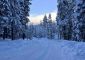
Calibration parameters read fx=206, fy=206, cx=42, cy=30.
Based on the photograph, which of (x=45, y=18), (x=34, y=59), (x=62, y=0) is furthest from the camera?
(x=45, y=18)

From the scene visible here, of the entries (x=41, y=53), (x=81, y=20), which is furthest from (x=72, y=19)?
(x=41, y=53)

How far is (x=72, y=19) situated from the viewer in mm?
46562

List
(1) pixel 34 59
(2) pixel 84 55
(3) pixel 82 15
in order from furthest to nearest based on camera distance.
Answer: (3) pixel 82 15 → (2) pixel 84 55 → (1) pixel 34 59

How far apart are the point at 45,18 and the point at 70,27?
69991mm

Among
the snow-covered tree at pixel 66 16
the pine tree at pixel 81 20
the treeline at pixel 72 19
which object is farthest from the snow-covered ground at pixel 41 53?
the snow-covered tree at pixel 66 16

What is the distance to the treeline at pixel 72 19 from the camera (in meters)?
36.2

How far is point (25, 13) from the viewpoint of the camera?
180ft

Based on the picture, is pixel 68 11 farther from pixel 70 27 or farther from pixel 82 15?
pixel 82 15

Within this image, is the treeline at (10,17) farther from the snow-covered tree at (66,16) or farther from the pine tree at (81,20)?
the pine tree at (81,20)

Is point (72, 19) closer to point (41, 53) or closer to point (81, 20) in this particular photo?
point (81, 20)

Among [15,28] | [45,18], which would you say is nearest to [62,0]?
[15,28]

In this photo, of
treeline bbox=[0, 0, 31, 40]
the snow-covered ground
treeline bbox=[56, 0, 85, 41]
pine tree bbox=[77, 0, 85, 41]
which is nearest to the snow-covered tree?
treeline bbox=[56, 0, 85, 41]

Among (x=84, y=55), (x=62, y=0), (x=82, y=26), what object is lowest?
(x=84, y=55)

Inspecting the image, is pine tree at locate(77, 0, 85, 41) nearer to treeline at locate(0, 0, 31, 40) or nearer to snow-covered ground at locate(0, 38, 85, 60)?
treeline at locate(0, 0, 31, 40)
